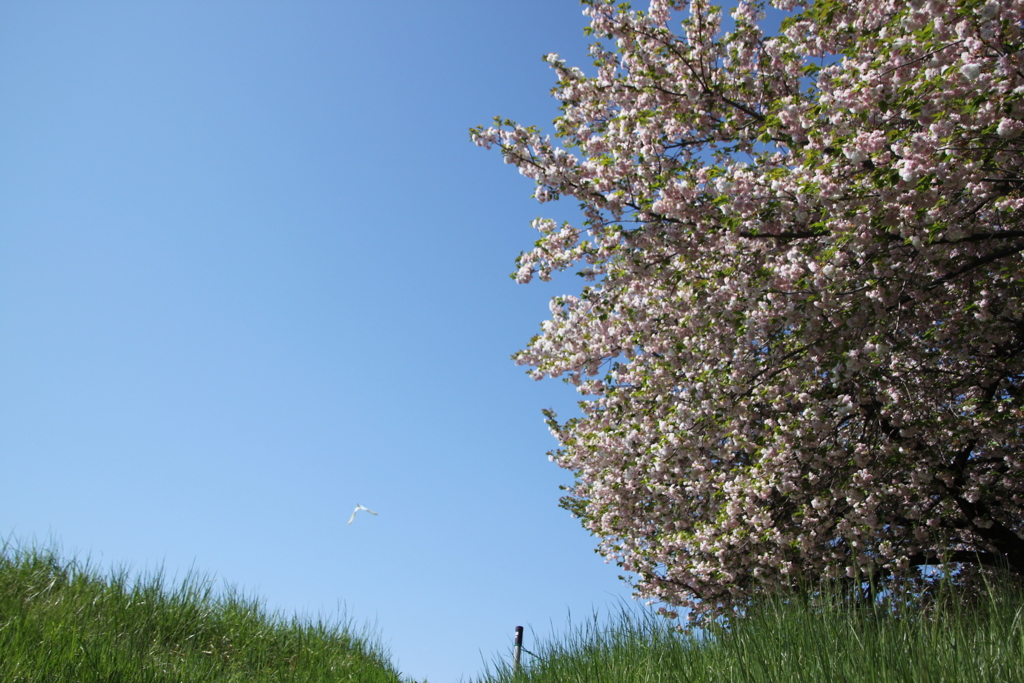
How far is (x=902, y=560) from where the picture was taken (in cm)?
994

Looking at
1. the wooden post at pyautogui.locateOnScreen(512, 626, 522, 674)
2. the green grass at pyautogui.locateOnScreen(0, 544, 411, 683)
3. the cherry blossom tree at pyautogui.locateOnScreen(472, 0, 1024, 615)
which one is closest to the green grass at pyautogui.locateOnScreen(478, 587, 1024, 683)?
the wooden post at pyautogui.locateOnScreen(512, 626, 522, 674)

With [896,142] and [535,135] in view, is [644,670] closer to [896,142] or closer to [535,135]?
[896,142]

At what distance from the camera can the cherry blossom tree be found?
6.56m

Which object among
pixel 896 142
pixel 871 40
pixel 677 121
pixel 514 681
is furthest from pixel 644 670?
pixel 871 40

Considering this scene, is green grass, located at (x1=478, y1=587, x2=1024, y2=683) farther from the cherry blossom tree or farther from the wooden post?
the cherry blossom tree

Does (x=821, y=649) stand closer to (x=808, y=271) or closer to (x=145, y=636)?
(x=808, y=271)

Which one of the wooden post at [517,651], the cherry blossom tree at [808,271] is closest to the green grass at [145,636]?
the wooden post at [517,651]

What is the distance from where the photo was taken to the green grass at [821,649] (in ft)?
13.1

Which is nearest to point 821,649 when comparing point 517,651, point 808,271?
point 517,651

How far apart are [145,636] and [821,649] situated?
24.7 ft

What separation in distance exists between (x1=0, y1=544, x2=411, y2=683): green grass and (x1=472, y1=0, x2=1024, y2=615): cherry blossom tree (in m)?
5.08

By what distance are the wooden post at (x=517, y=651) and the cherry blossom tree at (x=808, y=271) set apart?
3150 mm

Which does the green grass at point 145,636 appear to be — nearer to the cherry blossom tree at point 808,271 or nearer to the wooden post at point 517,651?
the wooden post at point 517,651

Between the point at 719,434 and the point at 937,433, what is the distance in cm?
259
